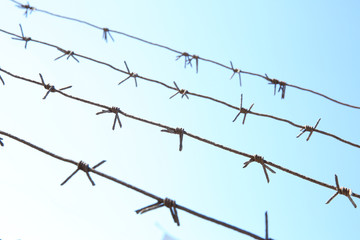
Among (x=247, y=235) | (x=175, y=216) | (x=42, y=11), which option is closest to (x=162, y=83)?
(x=175, y=216)

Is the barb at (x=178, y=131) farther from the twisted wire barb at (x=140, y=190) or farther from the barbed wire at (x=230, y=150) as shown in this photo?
the twisted wire barb at (x=140, y=190)

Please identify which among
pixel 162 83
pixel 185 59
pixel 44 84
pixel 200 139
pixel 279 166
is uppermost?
pixel 185 59

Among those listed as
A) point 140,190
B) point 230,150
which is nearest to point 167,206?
point 140,190

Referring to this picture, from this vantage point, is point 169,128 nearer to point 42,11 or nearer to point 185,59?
point 185,59

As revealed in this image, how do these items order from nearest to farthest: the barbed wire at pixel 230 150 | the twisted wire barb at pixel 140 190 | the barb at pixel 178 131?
the twisted wire barb at pixel 140 190 < the barbed wire at pixel 230 150 < the barb at pixel 178 131

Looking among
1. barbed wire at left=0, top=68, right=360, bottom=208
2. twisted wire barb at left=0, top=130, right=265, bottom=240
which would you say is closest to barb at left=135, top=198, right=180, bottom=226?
twisted wire barb at left=0, top=130, right=265, bottom=240

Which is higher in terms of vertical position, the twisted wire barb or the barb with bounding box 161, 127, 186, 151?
the barb with bounding box 161, 127, 186, 151

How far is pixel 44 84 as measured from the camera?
97.3 inches

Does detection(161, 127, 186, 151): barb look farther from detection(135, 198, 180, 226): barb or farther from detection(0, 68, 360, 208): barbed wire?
detection(135, 198, 180, 226): barb

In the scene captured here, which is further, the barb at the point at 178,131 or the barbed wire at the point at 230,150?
the barb at the point at 178,131

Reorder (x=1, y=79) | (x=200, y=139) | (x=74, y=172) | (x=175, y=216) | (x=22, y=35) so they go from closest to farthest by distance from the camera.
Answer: (x=175, y=216) < (x=74, y=172) < (x=200, y=139) < (x=1, y=79) < (x=22, y=35)

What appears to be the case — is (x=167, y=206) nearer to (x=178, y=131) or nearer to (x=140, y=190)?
(x=140, y=190)

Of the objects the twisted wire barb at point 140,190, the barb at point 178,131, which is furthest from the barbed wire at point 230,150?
the twisted wire barb at point 140,190

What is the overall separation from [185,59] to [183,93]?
1057mm
